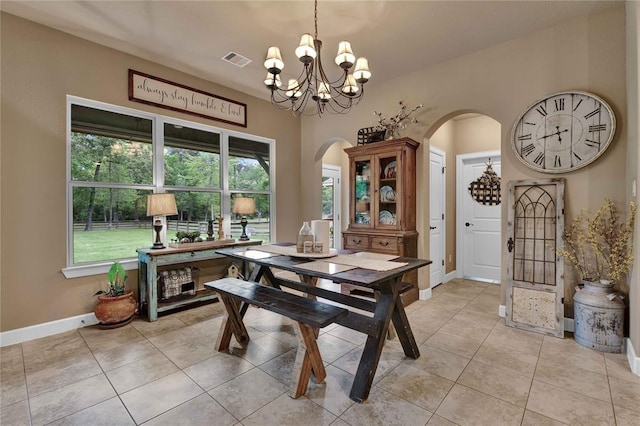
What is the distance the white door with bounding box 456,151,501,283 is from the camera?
4609mm

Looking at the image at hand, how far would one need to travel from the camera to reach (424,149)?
372 centimetres

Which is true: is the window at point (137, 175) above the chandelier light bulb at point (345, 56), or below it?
below

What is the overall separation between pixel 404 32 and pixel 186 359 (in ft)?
11.5

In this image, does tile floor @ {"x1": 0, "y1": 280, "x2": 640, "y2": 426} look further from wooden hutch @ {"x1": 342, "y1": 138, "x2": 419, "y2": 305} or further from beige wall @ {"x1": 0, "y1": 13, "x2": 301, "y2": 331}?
wooden hutch @ {"x1": 342, "y1": 138, "x2": 419, "y2": 305}

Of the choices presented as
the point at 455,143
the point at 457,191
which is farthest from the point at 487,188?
the point at 455,143

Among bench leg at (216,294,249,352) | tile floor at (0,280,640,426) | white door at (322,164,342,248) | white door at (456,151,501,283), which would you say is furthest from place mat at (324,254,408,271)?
white door at (322,164,342,248)

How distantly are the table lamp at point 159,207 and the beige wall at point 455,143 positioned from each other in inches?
147

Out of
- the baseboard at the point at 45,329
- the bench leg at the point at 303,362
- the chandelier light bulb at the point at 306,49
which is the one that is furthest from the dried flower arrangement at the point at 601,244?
the baseboard at the point at 45,329

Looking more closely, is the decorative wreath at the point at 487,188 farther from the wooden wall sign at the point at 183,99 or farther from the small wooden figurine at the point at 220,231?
the small wooden figurine at the point at 220,231

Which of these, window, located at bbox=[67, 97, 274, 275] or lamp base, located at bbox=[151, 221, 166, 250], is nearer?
window, located at bbox=[67, 97, 274, 275]

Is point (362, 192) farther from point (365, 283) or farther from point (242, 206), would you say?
point (365, 283)

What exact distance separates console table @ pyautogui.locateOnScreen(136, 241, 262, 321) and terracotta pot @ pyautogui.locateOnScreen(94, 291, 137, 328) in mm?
199

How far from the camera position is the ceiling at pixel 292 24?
8.15 ft

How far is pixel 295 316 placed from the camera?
6.11 ft
